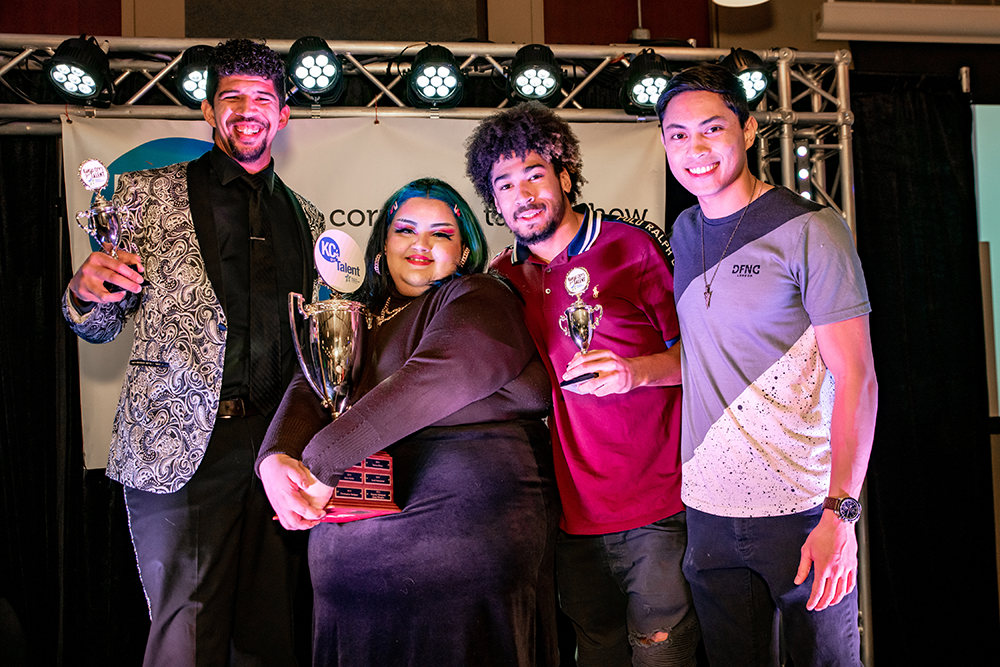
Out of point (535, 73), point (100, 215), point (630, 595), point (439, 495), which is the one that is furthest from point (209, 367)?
point (535, 73)

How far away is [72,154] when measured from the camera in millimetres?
3355

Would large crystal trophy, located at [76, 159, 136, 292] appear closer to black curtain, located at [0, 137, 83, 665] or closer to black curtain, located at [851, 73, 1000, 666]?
black curtain, located at [0, 137, 83, 665]

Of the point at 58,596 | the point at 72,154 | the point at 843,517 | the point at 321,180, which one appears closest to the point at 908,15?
the point at 321,180

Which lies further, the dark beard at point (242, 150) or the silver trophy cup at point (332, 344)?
the dark beard at point (242, 150)

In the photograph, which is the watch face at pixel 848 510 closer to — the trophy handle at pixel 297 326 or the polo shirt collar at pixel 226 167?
the trophy handle at pixel 297 326

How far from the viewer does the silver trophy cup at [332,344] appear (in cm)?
189

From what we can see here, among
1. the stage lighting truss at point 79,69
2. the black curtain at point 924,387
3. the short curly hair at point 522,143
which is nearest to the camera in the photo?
the short curly hair at point 522,143

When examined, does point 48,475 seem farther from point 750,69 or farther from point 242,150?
point 750,69

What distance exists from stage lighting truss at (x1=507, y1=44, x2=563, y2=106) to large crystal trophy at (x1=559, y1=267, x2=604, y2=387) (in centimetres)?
166

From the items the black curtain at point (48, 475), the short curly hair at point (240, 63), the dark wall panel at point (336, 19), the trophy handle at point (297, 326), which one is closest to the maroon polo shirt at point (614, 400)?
the trophy handle at point (297, 326)

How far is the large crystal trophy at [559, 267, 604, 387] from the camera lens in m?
1.95

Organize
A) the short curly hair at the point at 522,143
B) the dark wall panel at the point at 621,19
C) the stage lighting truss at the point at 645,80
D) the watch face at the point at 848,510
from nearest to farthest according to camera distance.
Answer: the watch face at the point at 848,510, the short curly hair at the point at 522,143, the stage lighting truss at the point at 645,80, the dark wall panel at the point at 621,19

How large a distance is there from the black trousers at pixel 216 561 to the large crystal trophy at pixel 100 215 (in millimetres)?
636

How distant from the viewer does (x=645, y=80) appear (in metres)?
3.48
